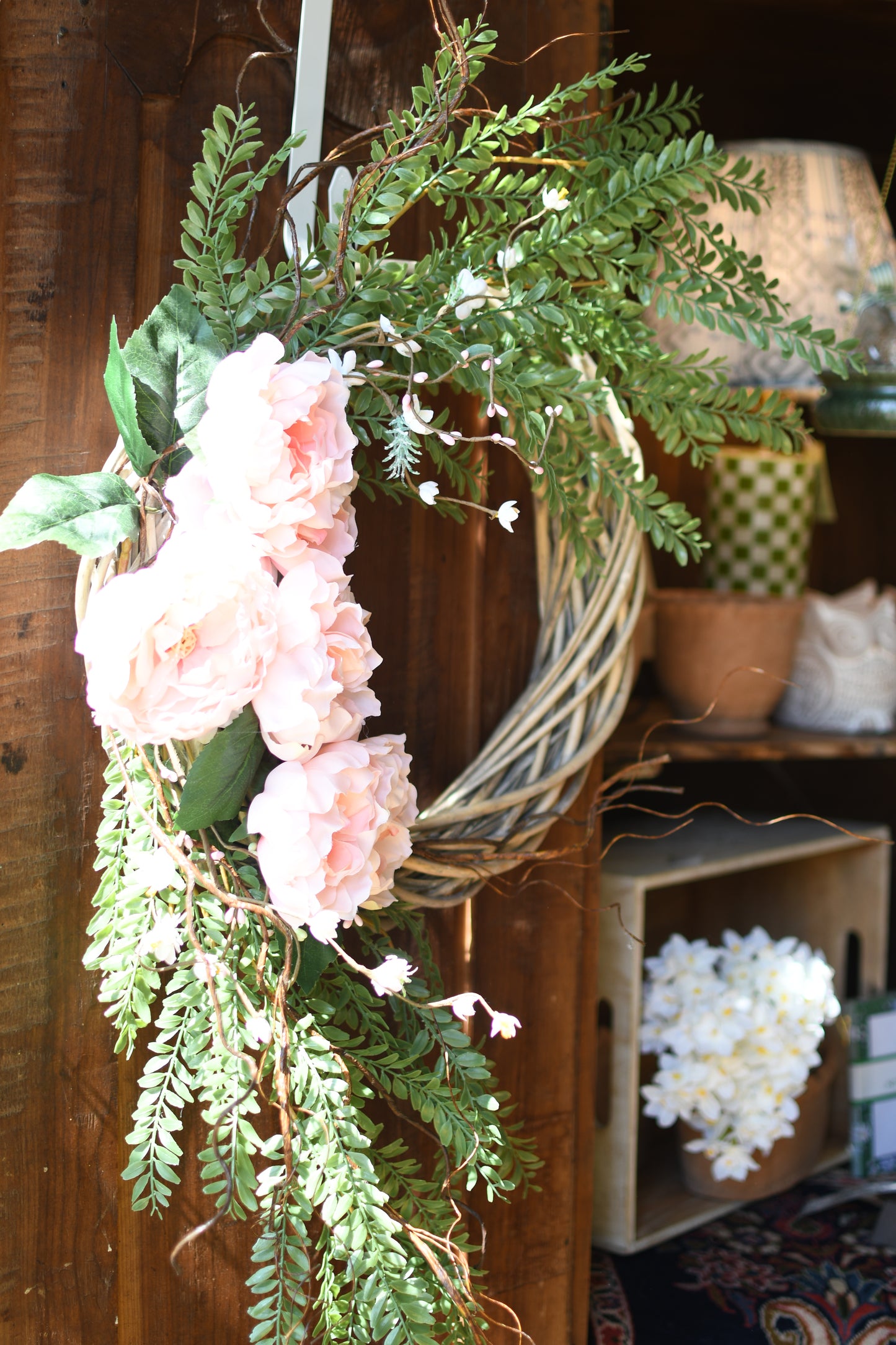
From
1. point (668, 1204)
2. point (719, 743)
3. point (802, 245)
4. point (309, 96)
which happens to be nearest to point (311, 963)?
point (309, 96)

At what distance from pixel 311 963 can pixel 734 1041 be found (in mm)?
727

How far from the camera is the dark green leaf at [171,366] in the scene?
0.61 meters

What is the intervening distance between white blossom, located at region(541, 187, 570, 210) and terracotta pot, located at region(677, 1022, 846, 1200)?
100 centimetres

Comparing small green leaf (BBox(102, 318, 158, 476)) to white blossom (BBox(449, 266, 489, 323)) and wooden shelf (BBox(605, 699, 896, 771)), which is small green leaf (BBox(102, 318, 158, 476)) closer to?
white blossom (BBox(449, 266, 489, 323))

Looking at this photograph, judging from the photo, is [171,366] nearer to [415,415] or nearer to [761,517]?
[415,415]

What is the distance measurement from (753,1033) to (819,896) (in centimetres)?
27

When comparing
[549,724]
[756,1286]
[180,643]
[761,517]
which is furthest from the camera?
[761,517]

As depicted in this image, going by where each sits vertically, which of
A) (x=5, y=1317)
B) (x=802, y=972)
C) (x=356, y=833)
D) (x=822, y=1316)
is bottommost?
(x=822, y=1316)

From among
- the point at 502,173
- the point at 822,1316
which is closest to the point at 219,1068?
the point at 502,173

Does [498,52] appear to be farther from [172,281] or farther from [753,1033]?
Answer: [753,1033]

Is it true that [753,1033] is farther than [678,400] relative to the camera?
Yes

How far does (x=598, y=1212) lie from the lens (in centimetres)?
115

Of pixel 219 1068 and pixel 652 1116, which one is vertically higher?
pixel 219 1068

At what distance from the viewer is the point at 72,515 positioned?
58cm
